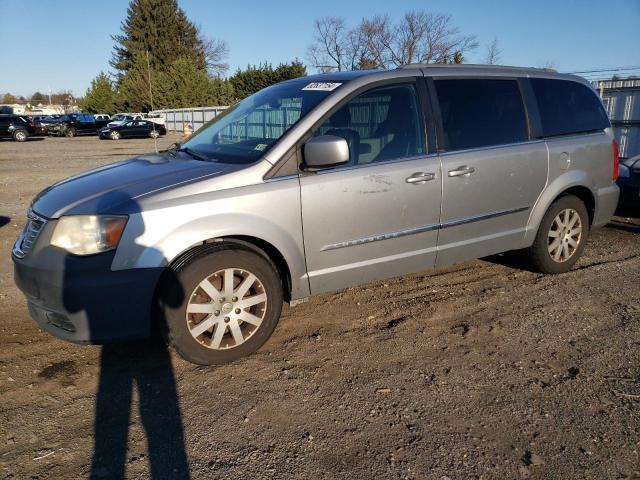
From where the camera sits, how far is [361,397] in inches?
119

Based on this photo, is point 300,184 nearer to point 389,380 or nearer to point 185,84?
point 389,380

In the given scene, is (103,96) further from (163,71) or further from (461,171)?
(461,171)

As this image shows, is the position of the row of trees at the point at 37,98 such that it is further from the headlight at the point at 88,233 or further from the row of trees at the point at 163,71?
the headlight at the point at 88,233

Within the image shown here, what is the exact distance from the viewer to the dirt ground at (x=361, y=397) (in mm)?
2496

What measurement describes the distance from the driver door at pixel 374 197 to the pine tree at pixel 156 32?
6189 cm

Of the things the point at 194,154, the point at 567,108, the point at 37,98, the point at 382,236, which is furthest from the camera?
the point at 37,98

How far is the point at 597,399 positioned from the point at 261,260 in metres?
2.15

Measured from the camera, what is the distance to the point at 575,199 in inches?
194

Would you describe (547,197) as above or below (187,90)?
below

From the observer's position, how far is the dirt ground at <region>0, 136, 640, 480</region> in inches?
98.3

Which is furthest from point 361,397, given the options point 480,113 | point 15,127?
point 15,127

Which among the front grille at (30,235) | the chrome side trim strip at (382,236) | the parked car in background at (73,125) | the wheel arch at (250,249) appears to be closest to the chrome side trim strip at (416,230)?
the chrome side trim strip at (382,236)

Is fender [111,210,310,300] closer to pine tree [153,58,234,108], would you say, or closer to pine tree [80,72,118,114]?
pine tree [153,58,234,108]

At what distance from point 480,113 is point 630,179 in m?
4.17
